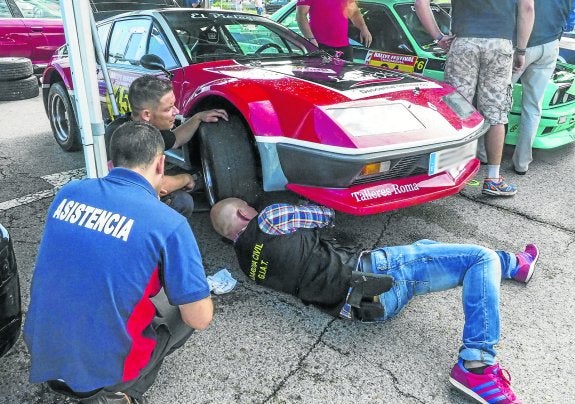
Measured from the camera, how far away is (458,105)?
9.66ft

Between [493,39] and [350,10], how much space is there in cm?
A: 161

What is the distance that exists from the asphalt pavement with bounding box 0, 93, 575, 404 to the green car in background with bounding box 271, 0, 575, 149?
1.25 metres

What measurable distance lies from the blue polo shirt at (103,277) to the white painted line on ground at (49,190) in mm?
2226

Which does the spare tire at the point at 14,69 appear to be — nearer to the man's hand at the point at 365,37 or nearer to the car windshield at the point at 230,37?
the car windshield at the point at 230,37

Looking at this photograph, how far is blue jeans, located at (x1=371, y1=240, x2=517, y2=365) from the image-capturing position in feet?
5.93

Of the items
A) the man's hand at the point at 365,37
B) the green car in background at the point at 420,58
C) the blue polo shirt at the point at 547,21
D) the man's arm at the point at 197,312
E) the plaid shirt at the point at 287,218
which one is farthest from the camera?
the man's hand at the point at 365,37

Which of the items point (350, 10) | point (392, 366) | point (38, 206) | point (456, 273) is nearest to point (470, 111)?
point (456, 273)

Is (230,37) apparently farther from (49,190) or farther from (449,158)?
(449,158)

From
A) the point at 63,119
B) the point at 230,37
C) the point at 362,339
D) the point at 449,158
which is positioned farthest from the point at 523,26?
the point at 63,119

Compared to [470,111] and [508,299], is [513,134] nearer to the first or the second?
[470,111]

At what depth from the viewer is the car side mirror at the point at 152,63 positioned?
3.21m

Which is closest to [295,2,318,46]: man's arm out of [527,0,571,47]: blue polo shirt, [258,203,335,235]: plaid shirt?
[527,0,571,47]: blue polo shirt

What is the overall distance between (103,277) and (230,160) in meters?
1.43

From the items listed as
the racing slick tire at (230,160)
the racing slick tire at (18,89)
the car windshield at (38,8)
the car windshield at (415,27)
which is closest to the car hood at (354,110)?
the racing slick tire at (230,160)
